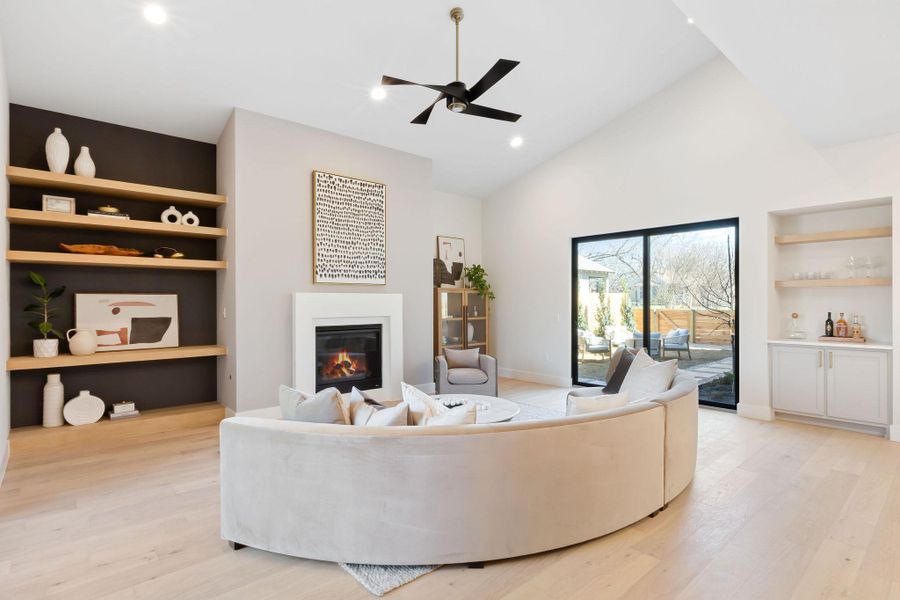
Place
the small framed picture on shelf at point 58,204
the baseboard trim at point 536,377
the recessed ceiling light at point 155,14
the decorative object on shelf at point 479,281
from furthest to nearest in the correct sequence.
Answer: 1. the decorative object on shelf at point 479,281
2. the baseboard trim at point 536,377
3. the small framed picture on shelf at point 58,204
4. the recessed ceiling light at point 155,14

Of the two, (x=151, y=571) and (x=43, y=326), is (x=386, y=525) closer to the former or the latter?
(x=151, y=571)

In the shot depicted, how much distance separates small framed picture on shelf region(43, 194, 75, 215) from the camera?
4.15 metres

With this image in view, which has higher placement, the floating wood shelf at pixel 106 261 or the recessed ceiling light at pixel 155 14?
the recessed ceiling light at pixel 155 14

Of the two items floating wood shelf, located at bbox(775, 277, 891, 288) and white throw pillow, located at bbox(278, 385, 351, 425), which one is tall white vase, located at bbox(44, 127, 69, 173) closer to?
white throw pillow, located at bbox(278, 385, 351, 425)

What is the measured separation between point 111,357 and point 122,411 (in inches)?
22.7

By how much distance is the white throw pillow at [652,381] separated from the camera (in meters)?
3.27

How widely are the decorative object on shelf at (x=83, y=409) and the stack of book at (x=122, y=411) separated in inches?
4.0

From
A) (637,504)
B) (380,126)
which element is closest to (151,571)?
(637,504)

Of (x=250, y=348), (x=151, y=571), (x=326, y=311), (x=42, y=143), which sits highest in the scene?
(x=42, y=143)

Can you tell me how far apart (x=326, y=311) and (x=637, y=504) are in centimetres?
368

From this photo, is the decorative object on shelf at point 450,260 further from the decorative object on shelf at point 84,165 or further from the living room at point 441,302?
the decorative object on shelf at point 84,165

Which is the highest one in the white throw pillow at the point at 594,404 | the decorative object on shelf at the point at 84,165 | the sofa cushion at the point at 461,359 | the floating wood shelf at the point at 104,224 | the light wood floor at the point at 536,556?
the decorative object on shelf at the point at 84,165

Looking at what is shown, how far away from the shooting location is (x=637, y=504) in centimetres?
256

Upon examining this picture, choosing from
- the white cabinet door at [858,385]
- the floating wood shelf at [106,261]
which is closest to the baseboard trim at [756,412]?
the white cabinet door at [858,385]
